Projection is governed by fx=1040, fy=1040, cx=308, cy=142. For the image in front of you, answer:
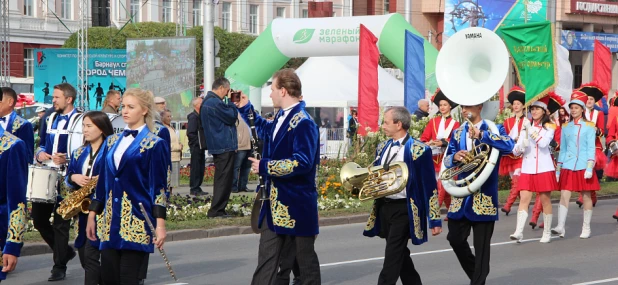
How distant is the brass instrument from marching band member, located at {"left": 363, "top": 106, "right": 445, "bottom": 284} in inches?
4.6

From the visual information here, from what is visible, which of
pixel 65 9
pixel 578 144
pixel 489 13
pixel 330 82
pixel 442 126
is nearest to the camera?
pixel 578 144

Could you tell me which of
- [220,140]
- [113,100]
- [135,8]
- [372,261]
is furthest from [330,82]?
[135,8]

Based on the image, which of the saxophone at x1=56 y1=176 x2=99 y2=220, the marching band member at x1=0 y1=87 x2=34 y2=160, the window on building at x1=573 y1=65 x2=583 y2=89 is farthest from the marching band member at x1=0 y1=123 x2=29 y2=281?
the window on building at x1=573 y1=65 x2=583 y2=89

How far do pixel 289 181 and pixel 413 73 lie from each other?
14710mm

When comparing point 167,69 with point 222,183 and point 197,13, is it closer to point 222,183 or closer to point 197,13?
point 222,183

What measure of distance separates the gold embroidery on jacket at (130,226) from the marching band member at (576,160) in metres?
7.87

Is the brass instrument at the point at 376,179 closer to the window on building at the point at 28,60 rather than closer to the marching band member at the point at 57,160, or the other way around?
the marching band member at the point at 57,160

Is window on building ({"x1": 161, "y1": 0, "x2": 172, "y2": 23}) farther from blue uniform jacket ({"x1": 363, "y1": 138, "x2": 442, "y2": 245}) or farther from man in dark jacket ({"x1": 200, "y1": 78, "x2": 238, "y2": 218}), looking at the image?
blue uniform jacket ({"x1": 363, "y1": 138, "x2": 442, "y2": 245})

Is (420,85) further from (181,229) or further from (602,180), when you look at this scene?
(181,229)

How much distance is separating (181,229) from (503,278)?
179 inches

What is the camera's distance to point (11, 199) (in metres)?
6.02

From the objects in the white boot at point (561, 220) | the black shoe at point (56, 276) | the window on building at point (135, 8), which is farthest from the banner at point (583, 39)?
the black shoe at point (56, 276)

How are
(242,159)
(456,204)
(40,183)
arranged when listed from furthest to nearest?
1. (242,159)
2. (456,204)
3. (40,183)

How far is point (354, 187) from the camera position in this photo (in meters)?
7.84
